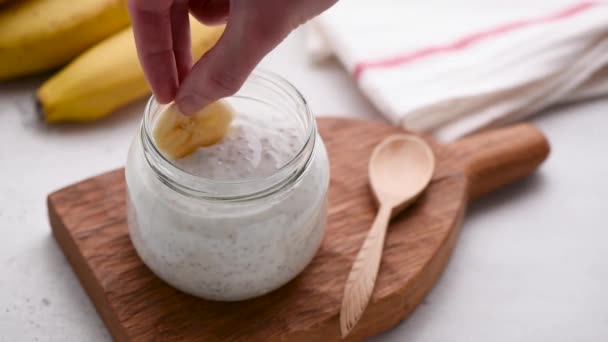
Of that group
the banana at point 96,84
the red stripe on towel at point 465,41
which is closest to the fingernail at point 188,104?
the banana at point 96,84

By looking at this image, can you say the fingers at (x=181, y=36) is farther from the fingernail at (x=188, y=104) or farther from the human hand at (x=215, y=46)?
the fingernail at (x=188, y=104)

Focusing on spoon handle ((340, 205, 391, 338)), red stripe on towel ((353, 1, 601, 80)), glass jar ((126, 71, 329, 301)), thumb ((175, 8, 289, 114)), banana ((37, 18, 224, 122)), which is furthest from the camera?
red stripe on towel ((353, 1, 601, 80))

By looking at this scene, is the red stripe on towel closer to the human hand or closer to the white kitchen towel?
the white kitchen towel

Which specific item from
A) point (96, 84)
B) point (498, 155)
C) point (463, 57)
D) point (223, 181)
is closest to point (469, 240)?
point (498, 155)

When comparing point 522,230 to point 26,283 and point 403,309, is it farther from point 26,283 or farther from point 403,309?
point 26,283

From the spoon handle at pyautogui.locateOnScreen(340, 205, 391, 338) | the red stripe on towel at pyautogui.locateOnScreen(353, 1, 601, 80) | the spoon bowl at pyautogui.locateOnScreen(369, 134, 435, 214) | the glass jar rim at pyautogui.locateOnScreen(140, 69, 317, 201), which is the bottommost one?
the spoon handle at pyautogui.locateOnScreen(340, 205, 391, 338)

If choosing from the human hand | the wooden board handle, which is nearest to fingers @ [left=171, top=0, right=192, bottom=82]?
the human hand
